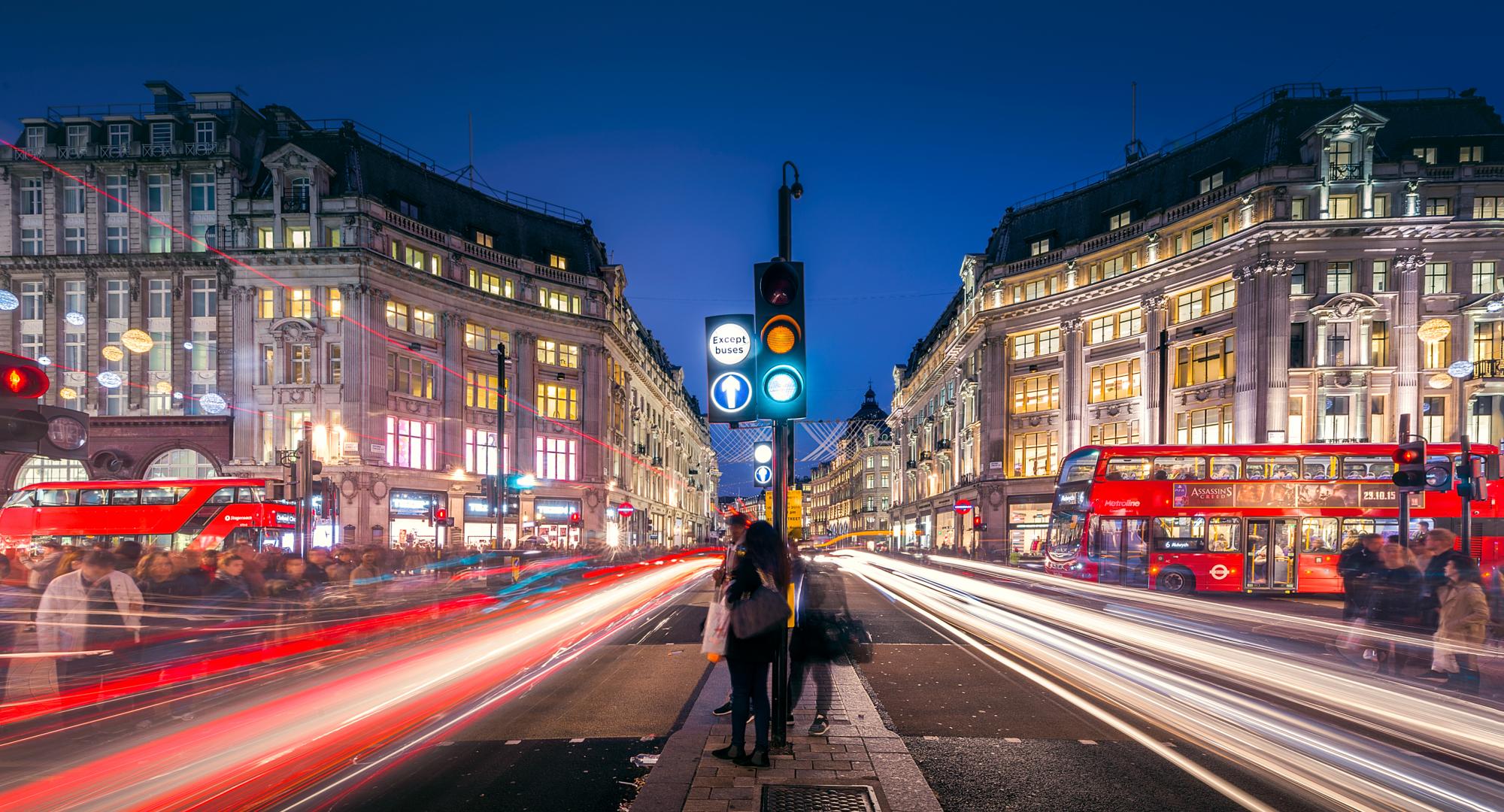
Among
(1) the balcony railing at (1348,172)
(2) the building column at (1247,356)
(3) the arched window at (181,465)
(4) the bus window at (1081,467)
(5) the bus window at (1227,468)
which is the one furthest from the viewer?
(3) the arched window at (181,465)

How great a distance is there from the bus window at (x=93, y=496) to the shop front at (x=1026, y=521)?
4204 centimetres

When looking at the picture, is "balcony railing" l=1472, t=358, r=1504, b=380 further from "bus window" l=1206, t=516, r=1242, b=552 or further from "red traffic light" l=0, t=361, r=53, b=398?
"red traffic light" l=0, t=361, r=53, b=398

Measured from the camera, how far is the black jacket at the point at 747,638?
5.92 m

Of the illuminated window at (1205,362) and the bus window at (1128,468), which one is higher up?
the illuminated window at (1205,362)

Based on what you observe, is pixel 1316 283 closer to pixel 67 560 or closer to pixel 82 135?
pixel 67 560

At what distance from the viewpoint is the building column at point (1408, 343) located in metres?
36.7

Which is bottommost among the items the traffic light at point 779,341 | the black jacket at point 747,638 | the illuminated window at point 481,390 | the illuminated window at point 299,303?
the black jacket at point 747,638

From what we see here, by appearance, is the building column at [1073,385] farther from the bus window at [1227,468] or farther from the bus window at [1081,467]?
the bus window at [1227,468]

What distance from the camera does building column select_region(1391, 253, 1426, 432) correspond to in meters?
36.7

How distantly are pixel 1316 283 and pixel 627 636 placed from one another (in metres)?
38.5

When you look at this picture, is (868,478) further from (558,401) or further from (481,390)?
(481,390)

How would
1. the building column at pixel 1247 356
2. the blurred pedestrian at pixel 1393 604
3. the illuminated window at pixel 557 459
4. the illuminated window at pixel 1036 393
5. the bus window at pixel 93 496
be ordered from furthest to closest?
the illuminated window at pixel 557 459, the illuminated window at pixel 1036 393, the building column at pixel 1247 356, the bus window at pixel 93 496, the blurred pedestrian at pixel 1393 604

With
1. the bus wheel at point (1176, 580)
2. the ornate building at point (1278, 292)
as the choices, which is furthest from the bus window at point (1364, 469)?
the ornate building at point (1278, 292)

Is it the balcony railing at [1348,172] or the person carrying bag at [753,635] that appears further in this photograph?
the balcony railing at [1348,172]
